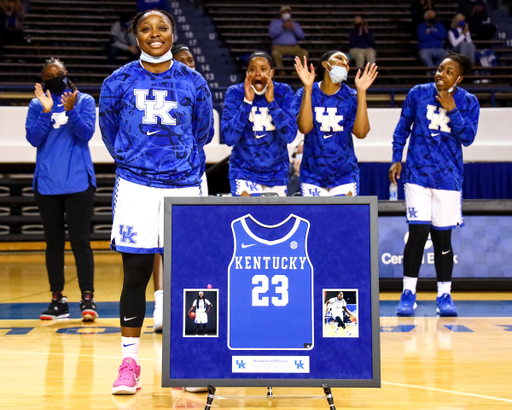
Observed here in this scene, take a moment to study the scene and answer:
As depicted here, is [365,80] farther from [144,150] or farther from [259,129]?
[144,150]

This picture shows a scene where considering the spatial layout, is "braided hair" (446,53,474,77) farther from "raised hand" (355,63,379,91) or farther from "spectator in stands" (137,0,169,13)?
"spectator in stands" (137,0,169,13)

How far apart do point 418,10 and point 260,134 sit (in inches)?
418

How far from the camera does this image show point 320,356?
2248 mm

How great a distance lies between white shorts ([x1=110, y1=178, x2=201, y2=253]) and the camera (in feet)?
8.43

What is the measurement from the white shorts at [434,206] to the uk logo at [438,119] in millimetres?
421

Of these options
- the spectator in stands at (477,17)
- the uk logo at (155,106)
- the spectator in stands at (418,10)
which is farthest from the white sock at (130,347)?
the spectator in stands at (477,17)

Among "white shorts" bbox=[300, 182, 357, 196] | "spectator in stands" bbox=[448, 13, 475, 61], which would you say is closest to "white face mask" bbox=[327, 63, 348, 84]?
"white shorts" bbox=[300, 182, 357, 196]

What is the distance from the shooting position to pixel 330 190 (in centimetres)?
383

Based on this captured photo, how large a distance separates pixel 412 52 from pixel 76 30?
6.99m

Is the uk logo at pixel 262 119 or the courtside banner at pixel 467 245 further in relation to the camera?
the courtside banner at pixel 467 245

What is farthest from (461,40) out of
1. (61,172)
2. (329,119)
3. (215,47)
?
(61,172)

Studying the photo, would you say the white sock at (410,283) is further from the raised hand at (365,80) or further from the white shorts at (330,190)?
the raised hand at (365,80)

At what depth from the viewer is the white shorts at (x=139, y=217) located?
2.57 meters

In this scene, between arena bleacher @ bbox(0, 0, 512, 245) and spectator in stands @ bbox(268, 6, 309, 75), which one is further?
spectator in stands @ bbox(268, 6, 309, 75)
